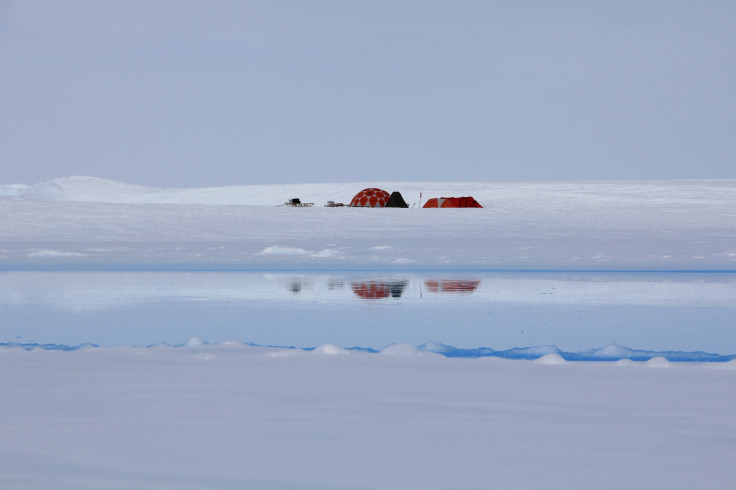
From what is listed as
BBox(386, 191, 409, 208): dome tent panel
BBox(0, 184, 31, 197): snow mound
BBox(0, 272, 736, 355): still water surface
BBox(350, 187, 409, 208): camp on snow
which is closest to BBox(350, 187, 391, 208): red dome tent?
BBox(350, 187, 409, 208): camp on snow

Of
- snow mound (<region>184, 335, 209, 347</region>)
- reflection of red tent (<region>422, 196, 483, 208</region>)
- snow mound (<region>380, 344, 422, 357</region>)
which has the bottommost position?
snow mound (<region>380, 344, 422, 357</region>)

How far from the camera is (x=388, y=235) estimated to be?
606 inches

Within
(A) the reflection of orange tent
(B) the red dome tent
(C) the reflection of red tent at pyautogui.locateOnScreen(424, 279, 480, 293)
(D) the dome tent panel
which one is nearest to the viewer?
(A) the reflection of orange tent

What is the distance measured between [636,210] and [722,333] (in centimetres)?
1624

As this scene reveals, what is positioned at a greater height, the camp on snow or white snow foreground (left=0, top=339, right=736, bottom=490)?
the camp on snow

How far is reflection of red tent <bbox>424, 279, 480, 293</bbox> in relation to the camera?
8531mm

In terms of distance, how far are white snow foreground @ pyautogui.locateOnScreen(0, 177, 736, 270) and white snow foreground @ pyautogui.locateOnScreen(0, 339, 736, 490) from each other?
7270mm

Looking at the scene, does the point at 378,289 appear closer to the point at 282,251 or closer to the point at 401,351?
the point at 401,351

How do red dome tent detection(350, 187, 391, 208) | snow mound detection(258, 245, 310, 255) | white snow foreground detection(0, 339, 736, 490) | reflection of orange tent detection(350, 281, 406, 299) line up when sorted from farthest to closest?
red dome tent detection(350, 187, 391, 208) → snow mound detection(258, 245, 310, 255) → reflection of orange tent detection(350, 281, 406, 299) → white snow foreground detection(0, 339, 736, 490)

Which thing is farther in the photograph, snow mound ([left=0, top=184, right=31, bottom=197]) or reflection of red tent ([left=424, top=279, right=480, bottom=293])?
snow mound ([left=0, top=184, right=31, bottom=197])

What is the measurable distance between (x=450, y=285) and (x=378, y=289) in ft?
2.90

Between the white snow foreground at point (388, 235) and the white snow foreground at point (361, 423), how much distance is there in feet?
23.9

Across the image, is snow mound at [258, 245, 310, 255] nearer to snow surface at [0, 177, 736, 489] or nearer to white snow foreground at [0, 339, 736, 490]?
snow surface at [0, 177, 736, 489]

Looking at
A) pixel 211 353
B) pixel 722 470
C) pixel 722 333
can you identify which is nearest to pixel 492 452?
pixel 722 470
